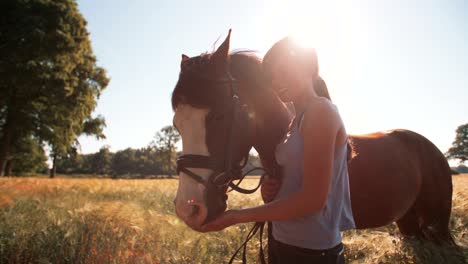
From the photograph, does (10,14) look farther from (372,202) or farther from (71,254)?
(372,202)

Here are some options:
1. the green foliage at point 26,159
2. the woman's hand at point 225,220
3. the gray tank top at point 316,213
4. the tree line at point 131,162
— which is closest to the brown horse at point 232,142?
the woman's hand at point 225,220

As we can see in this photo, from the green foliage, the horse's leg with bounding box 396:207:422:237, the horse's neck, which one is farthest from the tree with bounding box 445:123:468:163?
the green foliage

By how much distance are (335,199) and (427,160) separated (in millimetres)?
3213

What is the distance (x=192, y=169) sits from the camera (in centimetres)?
176

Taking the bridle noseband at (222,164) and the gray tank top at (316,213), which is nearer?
the gray tank top at (316,213)

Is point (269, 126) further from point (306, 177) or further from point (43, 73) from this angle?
point (43, 73)

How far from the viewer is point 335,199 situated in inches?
61.7

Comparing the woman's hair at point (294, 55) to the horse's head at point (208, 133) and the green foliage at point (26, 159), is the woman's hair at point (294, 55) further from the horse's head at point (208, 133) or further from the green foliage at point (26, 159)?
the green foliage at point (26, 159)

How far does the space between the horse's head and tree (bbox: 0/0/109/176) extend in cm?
2012

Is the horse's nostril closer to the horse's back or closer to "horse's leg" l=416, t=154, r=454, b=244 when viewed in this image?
the horse's back

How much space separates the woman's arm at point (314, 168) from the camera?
4.17 feet

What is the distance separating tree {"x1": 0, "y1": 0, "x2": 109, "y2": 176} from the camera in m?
17.4

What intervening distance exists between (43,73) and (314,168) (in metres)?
21.6

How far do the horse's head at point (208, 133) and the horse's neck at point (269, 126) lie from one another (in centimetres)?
14
